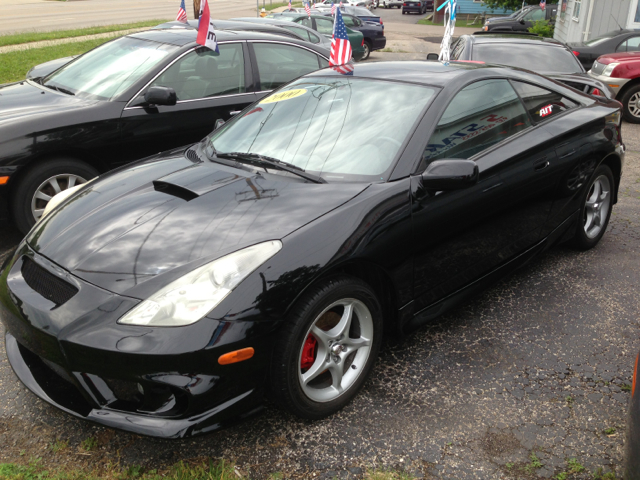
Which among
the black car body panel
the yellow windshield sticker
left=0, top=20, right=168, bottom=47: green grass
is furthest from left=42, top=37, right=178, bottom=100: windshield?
left=0, top=20, right=168, bottom=47: green grass

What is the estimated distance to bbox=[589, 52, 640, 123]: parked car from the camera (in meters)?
9.70

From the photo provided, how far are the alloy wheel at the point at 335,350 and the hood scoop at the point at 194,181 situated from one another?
0.87 metres

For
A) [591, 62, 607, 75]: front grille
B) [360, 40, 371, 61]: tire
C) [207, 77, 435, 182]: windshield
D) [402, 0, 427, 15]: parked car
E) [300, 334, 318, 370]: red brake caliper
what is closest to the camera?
[300, 334, 318, 370]: red brake caliper

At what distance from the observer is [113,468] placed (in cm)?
242

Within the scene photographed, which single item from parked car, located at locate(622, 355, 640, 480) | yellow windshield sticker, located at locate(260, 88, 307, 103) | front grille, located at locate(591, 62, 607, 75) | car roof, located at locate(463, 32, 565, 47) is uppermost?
yellow windshield sticker, located at locate(260, 88, 307, 103)

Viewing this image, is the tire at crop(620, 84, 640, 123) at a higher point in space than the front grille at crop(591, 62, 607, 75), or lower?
lower

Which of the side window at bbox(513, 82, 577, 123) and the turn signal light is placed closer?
the turn signal light

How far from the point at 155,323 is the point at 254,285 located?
15.7 inches

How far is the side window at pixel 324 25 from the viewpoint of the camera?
16.3 metres

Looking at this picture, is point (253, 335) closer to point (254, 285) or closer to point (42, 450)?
point (254, 285)

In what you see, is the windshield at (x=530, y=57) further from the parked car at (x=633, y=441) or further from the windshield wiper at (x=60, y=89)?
the parked car at (x=633, y=441)

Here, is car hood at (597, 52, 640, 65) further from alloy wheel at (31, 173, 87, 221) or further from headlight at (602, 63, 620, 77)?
alloy wheel at (31, 173, 87, 221)

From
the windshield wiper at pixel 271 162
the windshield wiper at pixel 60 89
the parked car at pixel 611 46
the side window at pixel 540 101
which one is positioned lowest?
the parked car at pixel 611 46

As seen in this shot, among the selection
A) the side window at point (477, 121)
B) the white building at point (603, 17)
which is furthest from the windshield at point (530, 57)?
the white building at point (603, 17)
